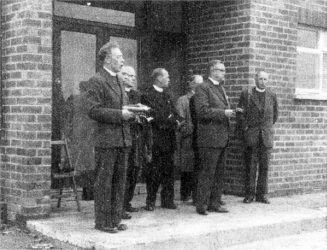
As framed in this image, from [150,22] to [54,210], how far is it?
391cm

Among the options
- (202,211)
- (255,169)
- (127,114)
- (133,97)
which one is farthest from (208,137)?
(127,114)

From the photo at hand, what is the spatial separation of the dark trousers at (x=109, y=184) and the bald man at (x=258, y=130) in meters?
3.03

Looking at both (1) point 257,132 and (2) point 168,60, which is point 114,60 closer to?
(1) point 257,132

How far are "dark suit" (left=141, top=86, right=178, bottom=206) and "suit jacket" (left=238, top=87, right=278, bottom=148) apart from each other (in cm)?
154

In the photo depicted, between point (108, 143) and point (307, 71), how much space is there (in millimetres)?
5523

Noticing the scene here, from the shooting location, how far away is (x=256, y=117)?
9086 millimetres

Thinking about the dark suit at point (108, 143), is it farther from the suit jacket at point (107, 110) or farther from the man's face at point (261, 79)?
the man's face at point (261, 79)

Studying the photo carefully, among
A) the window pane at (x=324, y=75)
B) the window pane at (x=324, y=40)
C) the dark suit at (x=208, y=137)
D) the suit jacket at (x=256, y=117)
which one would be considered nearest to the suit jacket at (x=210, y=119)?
the dark suit at (x=208, y=137)

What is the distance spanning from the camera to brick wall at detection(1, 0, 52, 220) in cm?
716

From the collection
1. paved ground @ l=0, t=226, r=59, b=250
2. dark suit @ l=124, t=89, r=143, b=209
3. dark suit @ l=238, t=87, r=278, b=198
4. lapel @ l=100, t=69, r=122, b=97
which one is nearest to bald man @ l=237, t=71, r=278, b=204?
dark suit @ l=238, t=87, r=278, b=198

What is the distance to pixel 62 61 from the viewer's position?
9.05m

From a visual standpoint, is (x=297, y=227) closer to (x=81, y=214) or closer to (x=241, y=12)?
(x=81, y=214)

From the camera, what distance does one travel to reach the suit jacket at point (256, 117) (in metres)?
9.09

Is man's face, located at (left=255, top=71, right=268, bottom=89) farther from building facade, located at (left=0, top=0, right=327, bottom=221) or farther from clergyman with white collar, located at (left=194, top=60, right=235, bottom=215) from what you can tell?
clergyman with white collar, located at (left=194, top=60, right=235, bottom=215)
